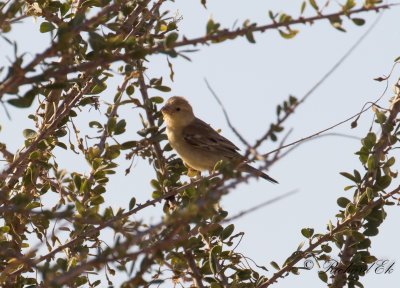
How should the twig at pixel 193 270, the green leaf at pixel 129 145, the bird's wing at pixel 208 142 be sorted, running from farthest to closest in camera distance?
the bird's wing at pixel 208 142 → the green leaf at pixel 129 145 → the twig at pixel 193 270

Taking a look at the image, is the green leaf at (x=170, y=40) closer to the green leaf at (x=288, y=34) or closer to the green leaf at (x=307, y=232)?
the green leaf at (x=288, y=34)

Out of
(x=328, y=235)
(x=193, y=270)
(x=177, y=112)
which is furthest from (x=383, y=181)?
(x=177, y=112)

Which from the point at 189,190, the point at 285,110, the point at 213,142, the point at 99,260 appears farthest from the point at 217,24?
the point at 213,142

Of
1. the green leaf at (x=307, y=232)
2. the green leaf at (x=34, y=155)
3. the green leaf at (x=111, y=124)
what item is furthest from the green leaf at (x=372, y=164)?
the green leaf at (x=34, y=155)

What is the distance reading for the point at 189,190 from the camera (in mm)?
A: 4578

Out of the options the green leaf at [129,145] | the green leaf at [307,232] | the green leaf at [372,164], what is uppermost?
the green leaf at [129,145]

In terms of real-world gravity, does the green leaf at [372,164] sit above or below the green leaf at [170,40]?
above

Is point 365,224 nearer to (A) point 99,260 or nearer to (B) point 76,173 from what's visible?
(B) point 76,173

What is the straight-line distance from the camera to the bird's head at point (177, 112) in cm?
789

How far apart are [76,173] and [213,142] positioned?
3.47m

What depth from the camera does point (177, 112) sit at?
26.5 ft

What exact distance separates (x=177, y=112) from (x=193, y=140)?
772 millimetres

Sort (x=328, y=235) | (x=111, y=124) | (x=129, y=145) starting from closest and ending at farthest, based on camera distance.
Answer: (x=328, y=235)
(x=111, y=124)
(x=129, y=145)

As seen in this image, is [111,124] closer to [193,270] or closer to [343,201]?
[193,270]
